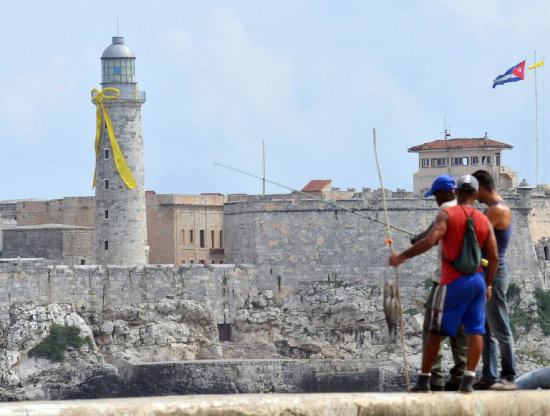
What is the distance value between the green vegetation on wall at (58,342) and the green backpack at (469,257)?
32234 millimetres

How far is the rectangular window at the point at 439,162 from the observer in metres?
55.7

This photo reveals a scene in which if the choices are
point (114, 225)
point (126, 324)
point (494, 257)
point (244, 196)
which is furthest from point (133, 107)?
point (494, 257)

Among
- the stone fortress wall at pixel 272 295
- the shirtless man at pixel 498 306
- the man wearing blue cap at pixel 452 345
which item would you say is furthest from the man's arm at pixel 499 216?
the stone fortress wall at pixel 272 295

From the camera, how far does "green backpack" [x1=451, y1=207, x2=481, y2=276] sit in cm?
1073

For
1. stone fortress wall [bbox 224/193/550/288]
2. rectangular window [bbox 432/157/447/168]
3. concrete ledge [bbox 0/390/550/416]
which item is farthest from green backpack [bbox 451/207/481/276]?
rectangular window [bbox 432/157/447/168]

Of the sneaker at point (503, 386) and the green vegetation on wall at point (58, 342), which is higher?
the sneaker at point (503, 386)

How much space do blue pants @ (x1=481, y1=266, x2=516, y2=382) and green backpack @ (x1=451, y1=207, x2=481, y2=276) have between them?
3.41 ft

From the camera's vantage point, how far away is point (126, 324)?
44.1m

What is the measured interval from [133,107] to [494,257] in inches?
1393

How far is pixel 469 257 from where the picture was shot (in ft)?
35.2

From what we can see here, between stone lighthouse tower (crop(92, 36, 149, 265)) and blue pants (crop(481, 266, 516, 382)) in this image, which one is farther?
stone lighthouse tower (crop(92, 36, 149, 265))

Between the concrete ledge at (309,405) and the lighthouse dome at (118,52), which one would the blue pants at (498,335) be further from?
the lighthouse dome at (118,52)

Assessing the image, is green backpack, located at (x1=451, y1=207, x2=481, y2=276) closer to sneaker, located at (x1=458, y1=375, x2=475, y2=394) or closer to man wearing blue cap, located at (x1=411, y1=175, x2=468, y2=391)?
man wearing blue cap, located at (x1=411, y1=175, x2=468, y2=391)

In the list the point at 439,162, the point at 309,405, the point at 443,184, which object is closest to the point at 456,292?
the point at 443,184
